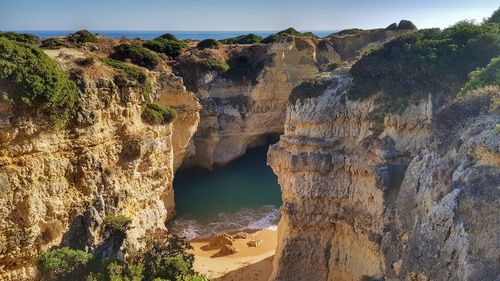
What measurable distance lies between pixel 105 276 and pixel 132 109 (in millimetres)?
9786

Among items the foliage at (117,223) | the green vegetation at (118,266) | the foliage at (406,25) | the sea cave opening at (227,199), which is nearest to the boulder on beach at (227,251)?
the sea cave opening at (227,199)

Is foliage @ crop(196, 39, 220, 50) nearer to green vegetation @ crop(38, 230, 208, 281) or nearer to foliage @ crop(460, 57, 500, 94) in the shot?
green vegetation @ crop(38, 230, 208, 281)

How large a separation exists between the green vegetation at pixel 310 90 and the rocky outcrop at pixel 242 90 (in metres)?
21.0

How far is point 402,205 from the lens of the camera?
1552 centimetres

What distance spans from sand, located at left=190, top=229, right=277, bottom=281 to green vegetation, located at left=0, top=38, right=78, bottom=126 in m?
11.9

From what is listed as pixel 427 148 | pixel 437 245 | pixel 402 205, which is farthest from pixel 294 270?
pixel 437 245

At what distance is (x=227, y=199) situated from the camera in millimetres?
39094

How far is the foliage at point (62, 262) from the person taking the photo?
1695 centimetres

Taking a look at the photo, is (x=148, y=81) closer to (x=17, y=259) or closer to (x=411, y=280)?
(x=17, y=259)

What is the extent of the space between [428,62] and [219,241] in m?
17.8

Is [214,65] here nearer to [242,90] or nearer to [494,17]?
[242,90]

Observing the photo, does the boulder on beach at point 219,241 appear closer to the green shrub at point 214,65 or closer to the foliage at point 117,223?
the foliage at point 117,223

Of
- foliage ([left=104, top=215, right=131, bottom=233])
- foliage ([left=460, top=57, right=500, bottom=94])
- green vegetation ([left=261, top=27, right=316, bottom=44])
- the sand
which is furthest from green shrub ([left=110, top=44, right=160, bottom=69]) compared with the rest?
foliage ([left=460, top=57, right=500, bottom=94])

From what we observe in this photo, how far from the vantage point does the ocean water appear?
34000 mm
